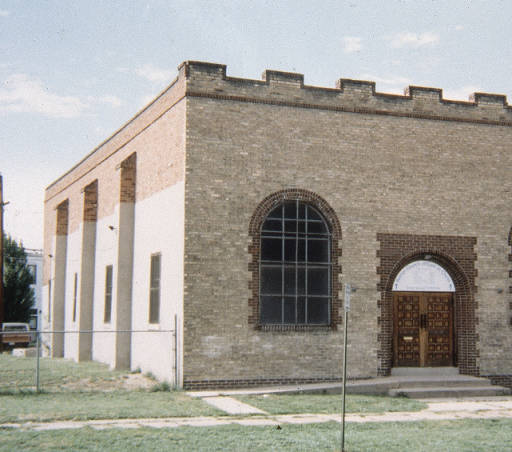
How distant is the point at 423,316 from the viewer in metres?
19.5

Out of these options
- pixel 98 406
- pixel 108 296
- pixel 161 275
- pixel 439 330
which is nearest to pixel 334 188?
pixel 439 330

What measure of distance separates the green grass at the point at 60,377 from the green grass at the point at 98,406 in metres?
1.39

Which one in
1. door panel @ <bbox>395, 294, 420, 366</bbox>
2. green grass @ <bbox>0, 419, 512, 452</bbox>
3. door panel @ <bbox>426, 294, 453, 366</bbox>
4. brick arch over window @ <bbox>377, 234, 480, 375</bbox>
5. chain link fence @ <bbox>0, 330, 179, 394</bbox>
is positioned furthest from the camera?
door panel @ <bbox>426, 294, 453, 366</bbox>

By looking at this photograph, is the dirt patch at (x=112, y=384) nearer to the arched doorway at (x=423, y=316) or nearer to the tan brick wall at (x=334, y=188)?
the tan brick wall at (x=334, y=188)

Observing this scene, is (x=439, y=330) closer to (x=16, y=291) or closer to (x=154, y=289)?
(x=154, y=289)

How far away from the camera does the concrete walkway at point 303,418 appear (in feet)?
40.1

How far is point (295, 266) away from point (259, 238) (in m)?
1.24

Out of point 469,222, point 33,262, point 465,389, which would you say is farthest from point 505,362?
point 33,262

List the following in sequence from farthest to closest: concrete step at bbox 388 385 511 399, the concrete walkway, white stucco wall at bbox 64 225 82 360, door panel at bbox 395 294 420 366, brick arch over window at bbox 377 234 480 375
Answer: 1. white stucco wall at bbox 64 225 82 360
2. door panel at bbox 395 294 420 366
3. brick arch over window at bbox 377 234 480 375
4. concrete step at bbox 388 385 511 399
5. the concrete walkway

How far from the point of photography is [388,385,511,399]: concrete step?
17.3m

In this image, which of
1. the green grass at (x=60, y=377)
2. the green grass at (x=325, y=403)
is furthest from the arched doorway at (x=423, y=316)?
the green grass at (x=60, y=377)

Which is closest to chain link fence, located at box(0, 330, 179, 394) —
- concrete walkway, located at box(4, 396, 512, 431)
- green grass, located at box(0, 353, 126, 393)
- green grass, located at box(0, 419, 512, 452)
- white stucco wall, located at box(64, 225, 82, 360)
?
A: green grass, located at box(0, 353, 126, 393)

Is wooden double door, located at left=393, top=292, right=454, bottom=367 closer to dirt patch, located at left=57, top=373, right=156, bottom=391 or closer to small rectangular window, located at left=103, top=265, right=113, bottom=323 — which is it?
dirt patch, located at left=57, top=373, right=156, bottom=391

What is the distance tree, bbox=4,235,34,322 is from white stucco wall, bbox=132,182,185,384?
3180 cm
